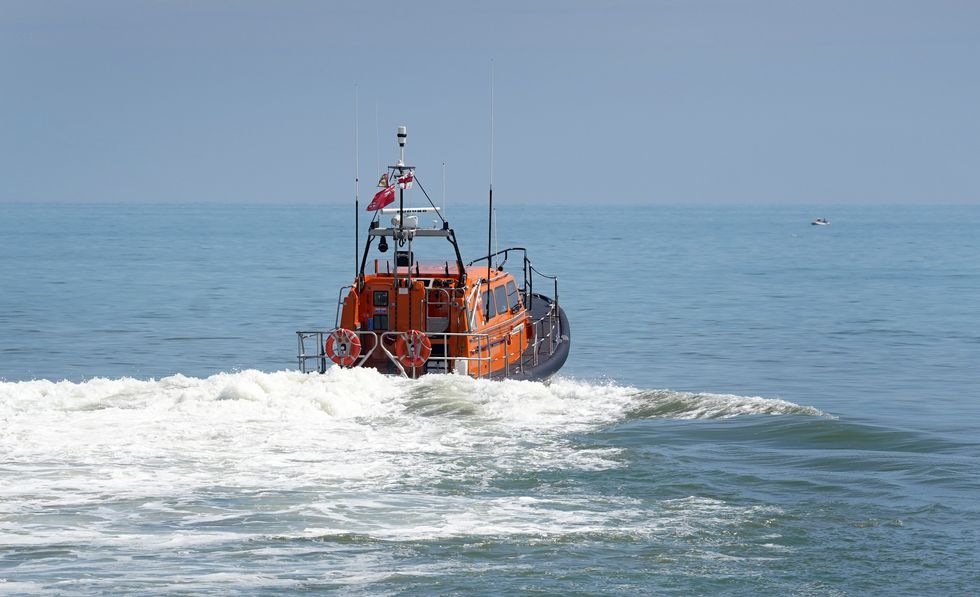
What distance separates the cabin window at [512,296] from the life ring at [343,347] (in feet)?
9.56

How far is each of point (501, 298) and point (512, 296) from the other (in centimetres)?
68

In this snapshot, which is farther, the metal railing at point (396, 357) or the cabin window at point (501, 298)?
the cabin window at point (501, 298)

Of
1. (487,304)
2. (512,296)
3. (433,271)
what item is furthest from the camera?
(512,296)

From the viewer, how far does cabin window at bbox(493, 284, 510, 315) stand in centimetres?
1902

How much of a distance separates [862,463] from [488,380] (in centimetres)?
541

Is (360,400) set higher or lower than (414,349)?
lower

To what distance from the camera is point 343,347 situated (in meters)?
17.6

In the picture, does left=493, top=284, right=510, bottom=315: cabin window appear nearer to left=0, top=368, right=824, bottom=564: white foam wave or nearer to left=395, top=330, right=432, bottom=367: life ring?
left=0, top=368, right=824, bottom=564: white foam wave

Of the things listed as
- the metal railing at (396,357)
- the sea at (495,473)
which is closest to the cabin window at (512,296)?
the metal railing at (396,357)

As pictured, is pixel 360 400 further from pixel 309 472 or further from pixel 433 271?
pixel 309 472

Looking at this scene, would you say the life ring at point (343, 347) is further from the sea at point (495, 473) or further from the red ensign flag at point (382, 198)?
the red ensign flag at point (382, 198)

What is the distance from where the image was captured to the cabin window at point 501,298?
19016mm

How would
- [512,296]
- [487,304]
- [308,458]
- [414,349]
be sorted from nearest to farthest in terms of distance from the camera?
[308,458], [414,349], [487,304], [512,296]

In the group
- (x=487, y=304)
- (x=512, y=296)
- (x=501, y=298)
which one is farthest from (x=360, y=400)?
(x=512, y=296)
